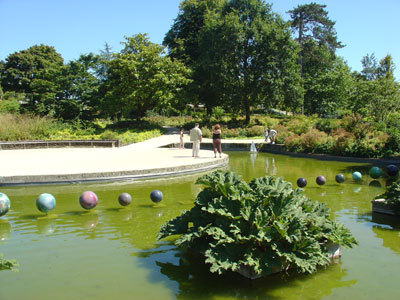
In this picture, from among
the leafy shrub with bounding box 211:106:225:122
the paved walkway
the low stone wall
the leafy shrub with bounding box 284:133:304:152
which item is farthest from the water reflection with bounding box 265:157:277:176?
the leafy shrub with bounding box 211:106:225:122

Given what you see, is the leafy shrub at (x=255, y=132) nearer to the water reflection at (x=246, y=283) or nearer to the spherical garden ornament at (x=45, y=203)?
the spherical garden ornament at (x=45, y=203)

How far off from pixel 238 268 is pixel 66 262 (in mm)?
2820

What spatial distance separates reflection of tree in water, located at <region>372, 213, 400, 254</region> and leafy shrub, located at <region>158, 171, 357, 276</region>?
1451 millimetres

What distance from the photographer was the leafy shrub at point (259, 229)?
5117 mm

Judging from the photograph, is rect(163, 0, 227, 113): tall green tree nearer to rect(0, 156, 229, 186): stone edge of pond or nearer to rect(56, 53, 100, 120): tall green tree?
rect(56, 53, 100, 120): tall green tree

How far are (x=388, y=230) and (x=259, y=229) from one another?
12.8 ft

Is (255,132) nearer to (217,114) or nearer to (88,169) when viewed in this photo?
(217,114)

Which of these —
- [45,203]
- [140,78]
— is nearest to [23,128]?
[140,78]

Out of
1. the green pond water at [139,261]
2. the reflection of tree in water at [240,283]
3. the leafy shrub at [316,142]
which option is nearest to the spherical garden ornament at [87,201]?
the green pond water at [139,261]

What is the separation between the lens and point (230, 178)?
20.0 feet

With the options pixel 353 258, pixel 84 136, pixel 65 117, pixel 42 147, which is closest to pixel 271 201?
pixel 353 258

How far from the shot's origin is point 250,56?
3800cm

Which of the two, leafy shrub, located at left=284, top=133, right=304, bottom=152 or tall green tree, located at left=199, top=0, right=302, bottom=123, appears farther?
tall green tree, located at left=199, top=0, right=302, bottom=123

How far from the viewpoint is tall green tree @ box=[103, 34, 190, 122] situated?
3406cm
